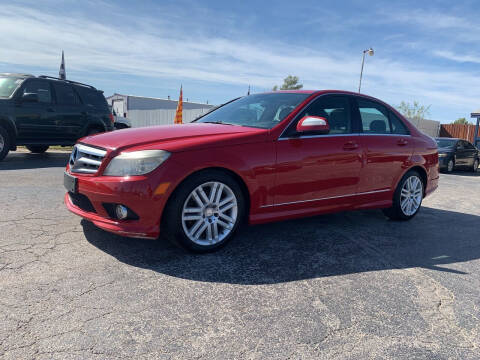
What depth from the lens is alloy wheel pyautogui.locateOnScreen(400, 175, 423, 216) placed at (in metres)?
5.25

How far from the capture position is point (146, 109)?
42.8 meters

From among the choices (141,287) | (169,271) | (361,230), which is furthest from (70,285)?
(361,230)

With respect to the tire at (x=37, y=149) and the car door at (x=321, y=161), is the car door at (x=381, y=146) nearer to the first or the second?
the car door at (x=321, y=161)

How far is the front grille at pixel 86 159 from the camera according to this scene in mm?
3366

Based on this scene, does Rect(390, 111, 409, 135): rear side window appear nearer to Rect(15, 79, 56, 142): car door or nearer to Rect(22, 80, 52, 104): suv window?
Rect(15, 79, 56, 142): car door

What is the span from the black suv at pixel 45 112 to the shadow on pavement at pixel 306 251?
241 inches

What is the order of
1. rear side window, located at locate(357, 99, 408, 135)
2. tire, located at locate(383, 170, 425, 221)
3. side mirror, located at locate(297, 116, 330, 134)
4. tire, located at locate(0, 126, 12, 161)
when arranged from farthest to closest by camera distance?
tire, located at locate(0, 126, 12, 161)
tire, located at locate(383, 170, 425, 221)
rear side window, located at locate(357, 99, 408, 135)
side mirror, located at locate(297, 116, 330, 134)

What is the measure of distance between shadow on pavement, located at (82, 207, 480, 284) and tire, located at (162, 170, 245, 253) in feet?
0.50

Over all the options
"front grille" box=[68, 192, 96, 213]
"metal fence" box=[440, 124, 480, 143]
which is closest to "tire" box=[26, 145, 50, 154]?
"front grille" box=[68, 192, 96, 213]

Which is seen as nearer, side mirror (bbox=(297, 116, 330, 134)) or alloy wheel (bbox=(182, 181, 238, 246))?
alloy wheel (bbox=(182, 181, 238, 246))

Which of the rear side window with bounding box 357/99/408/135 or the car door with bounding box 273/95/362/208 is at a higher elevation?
the rear side window with bounding box 357/99/408/135

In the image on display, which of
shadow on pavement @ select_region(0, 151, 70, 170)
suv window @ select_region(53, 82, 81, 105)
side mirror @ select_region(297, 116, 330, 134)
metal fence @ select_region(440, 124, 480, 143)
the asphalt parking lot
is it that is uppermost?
metal fence @ select_region(440, 124, 480, 143)

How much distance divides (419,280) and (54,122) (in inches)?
357

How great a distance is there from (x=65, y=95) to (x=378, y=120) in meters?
8.03
